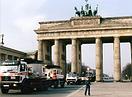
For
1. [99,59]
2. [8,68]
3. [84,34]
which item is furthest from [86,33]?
[8,68]

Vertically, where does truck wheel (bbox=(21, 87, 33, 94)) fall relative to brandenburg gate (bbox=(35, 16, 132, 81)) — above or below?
below

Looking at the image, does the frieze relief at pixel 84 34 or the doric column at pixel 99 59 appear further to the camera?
the doric column at pixel 99 59

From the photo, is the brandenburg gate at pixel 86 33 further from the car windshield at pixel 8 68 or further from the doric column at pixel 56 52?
the car windshield at pixel 8 68

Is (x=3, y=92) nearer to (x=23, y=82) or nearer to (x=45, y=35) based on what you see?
(x=23, y=82)

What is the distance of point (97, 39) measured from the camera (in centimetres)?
8650

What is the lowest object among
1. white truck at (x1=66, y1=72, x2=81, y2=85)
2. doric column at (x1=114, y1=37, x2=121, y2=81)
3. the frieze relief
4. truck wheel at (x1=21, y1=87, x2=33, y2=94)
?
truck wheel at (x1=21, y1=87, x2=33, y2=94)

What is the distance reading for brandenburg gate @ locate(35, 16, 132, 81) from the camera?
84.7 metres

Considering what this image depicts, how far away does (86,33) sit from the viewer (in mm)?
86750

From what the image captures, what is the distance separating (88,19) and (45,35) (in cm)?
1135

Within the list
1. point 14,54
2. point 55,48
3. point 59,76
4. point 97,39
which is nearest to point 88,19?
point 97,39

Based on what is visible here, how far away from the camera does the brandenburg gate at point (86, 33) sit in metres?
84.7

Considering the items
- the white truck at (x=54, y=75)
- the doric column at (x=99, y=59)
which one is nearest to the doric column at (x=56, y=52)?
the doric column at (x=99, y=59)

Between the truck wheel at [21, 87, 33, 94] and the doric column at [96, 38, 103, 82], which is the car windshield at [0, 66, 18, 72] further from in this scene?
the doric column at [96, 38, 103, 82]

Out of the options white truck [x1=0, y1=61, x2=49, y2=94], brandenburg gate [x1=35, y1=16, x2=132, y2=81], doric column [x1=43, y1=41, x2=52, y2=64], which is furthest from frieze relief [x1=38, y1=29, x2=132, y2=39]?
white truck [x1=0, y1=61, x2=49, y2=94]
